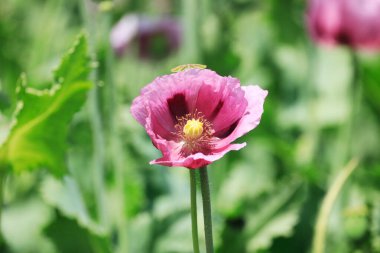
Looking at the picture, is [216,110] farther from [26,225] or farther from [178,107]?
[26,225]

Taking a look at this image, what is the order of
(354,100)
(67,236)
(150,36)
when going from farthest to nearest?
(150,36) → (354,100) → (67,236)

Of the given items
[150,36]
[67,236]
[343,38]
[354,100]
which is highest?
[150,36]

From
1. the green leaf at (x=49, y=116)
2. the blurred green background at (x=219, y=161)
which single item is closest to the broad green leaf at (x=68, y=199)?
the blurred green background at (x=219, y=161)

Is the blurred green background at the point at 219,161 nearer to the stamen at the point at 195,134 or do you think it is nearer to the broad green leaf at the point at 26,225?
the broad green leaf at the point at 26,225

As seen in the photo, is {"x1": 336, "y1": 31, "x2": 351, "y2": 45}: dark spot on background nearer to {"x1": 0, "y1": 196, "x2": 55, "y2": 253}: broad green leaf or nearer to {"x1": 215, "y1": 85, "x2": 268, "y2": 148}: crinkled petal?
{"x1": 0, "y1": 196, "x2": 55, "y2": 253}: broad green leaf

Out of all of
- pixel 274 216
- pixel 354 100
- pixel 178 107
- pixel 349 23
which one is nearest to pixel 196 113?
pixel 178 107

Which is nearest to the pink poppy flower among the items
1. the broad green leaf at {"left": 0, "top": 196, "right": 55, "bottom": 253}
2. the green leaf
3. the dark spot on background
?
the green leaf

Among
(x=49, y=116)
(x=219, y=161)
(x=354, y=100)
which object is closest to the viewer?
(x=49, y=116)
